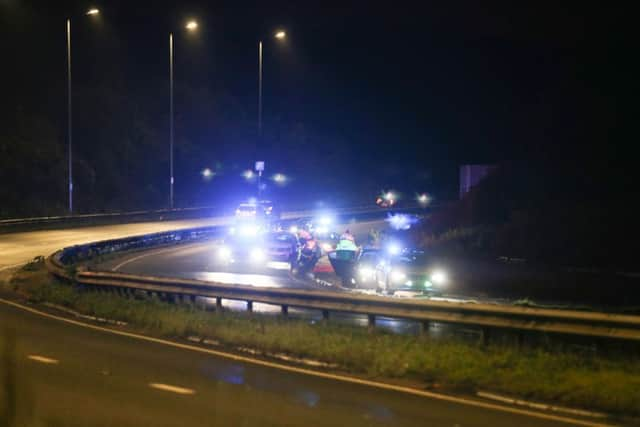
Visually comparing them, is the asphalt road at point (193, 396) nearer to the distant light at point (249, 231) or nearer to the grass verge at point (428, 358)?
the grass verge at point (428, 358)

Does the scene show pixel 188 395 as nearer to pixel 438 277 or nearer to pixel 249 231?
pixel 438 277

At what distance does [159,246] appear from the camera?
36.0 metres

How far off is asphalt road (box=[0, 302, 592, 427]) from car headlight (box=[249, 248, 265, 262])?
Result: 1555 cm

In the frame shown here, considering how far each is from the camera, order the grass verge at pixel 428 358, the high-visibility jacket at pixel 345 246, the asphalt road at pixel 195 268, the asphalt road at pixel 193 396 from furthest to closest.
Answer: the high-visibility jacket at pixel 345 246 < the asphalt road at pixel 195 268 < the grass verge at pixel 428 358 < the asphalt road at pixel 193 396

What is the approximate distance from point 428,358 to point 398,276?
1068 centimetres

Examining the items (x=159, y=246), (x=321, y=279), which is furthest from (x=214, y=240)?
(x=321, y=279)

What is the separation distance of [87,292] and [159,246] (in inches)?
662

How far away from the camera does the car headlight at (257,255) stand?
28172 millimetres

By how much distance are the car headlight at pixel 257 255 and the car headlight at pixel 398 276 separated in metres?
7.20

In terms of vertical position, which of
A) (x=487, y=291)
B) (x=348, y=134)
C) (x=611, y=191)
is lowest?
(x=487, y=291)

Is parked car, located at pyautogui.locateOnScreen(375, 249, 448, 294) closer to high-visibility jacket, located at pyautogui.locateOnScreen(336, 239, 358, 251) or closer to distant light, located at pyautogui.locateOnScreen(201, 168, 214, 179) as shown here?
high-visibility jacket, located at pyautogui.locateOnScreen(336, 239, 358, 251)

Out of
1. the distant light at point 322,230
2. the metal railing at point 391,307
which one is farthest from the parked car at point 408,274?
the distant light at point 322,230

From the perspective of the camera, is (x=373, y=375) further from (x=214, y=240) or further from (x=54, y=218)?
(x=54, y=218)

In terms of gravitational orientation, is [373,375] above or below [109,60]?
below
